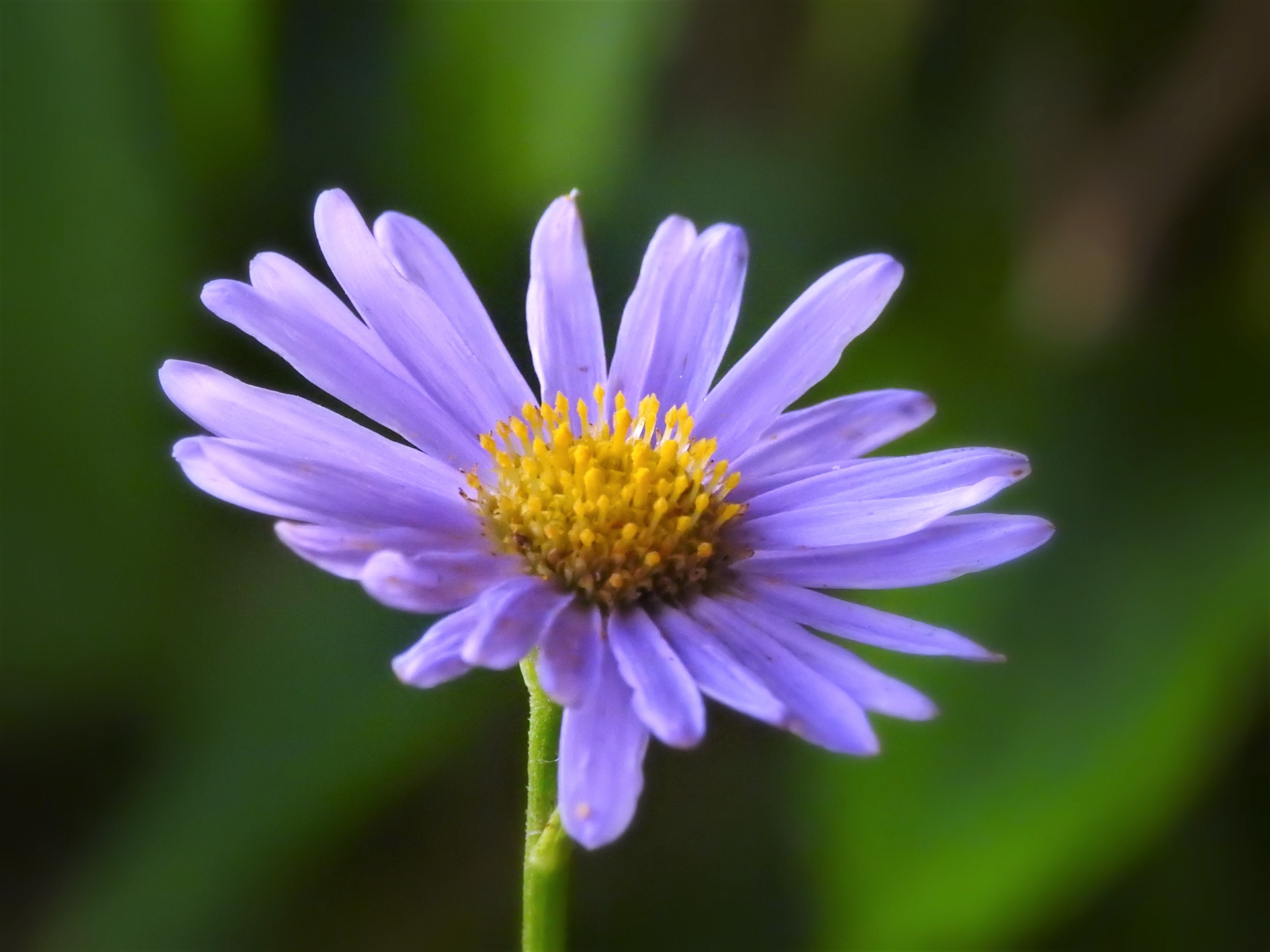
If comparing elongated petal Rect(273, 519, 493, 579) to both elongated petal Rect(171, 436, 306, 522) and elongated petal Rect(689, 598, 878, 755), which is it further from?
elongated petal Rect(689, 598, 878, 755)

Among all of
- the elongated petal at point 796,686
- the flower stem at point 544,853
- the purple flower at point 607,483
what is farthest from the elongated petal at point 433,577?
the elongated petal at point 796,686

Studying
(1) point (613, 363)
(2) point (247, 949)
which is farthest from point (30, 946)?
(1) point (613, 363)

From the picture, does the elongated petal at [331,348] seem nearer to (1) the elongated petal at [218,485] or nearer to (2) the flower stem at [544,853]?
(1) the elongated petal at [218,485]

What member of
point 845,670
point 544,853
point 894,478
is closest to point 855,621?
point 845,670

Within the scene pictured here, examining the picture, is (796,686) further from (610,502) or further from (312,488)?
(312,488)

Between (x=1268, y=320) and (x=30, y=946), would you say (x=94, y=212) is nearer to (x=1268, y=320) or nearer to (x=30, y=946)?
(x=30, y=946)

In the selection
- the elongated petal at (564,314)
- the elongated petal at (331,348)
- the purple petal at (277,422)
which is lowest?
the purple petal at (277,422)
